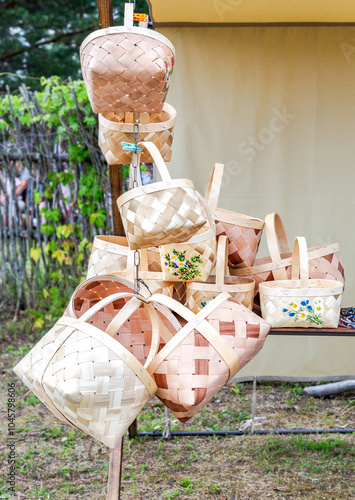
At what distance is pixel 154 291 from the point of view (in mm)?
1743

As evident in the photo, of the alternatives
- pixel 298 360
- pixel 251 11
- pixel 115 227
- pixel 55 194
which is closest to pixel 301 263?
pixel 115 227

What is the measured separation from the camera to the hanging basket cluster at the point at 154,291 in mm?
1270

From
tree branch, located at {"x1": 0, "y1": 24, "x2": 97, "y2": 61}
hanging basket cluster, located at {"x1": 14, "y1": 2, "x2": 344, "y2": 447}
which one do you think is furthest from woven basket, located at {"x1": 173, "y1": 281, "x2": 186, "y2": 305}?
tree branch, located at {"x1": 0, "y1": 24, "x2": 97, "y2": 61}

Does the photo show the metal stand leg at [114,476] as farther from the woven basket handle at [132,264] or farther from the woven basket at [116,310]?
the woven basket handle at [132,264]

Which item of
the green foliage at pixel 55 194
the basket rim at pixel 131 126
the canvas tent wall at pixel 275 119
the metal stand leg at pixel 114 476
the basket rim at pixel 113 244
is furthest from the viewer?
the green foliage at pixel 55 194

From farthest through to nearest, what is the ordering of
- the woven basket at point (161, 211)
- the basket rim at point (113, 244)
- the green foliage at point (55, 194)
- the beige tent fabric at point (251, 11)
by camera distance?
the green foliage at point (55, 194) < the beige tent fabric at point (251, 11) < the basket rim at point (113, 244) < the woven basket at point (161, 211)

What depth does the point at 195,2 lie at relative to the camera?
251 centimetres

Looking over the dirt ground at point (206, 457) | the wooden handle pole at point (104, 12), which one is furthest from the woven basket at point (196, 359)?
the dirt ground at point (206, 457)

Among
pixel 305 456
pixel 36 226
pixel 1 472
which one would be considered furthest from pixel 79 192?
pixel 305 456

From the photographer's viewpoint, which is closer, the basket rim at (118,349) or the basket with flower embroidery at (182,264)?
the basket rim at (118,349)

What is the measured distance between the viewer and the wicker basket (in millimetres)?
1491

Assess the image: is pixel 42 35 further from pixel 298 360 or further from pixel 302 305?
pixel 302 305

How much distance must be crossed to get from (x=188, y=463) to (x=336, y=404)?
1142 millimetres

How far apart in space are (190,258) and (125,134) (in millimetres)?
444
